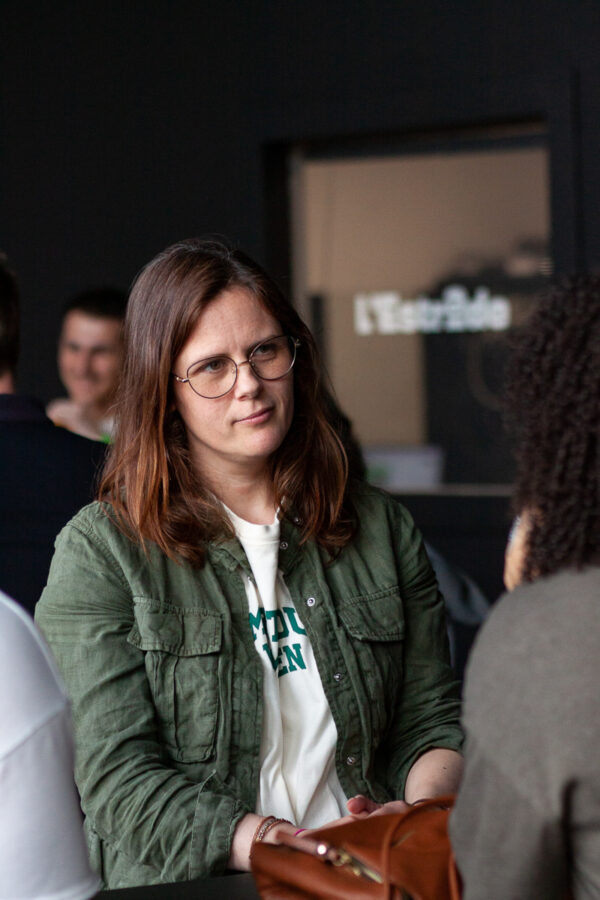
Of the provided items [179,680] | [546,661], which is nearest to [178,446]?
[179,680]

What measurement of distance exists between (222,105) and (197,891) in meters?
4.54

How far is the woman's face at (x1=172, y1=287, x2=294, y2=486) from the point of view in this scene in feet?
6.75

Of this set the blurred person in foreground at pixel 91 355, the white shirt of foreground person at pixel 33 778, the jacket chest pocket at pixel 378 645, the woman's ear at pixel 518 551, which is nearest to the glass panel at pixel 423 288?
the blurred person in foreground at pixel 91 355

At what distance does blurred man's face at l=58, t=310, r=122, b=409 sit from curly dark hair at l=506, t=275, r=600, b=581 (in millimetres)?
3511

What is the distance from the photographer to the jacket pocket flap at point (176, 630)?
1.93 metres

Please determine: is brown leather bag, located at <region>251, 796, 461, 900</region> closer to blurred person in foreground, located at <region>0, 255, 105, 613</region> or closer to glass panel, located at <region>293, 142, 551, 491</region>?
blurred person in foreground, located at <region>0, 255, 105, 613</region>

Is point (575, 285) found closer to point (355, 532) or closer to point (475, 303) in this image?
point (355, 532)

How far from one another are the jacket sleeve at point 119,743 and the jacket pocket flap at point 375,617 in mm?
365

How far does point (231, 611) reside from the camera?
2000 mm

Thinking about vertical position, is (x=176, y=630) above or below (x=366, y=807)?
above

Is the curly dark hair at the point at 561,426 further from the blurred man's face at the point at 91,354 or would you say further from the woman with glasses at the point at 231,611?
the blurred man's face at the point at 91,354

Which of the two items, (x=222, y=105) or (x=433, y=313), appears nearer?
(x=433, y=313)

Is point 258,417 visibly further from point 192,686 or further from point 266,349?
point 192,686

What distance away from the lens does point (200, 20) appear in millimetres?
5492
